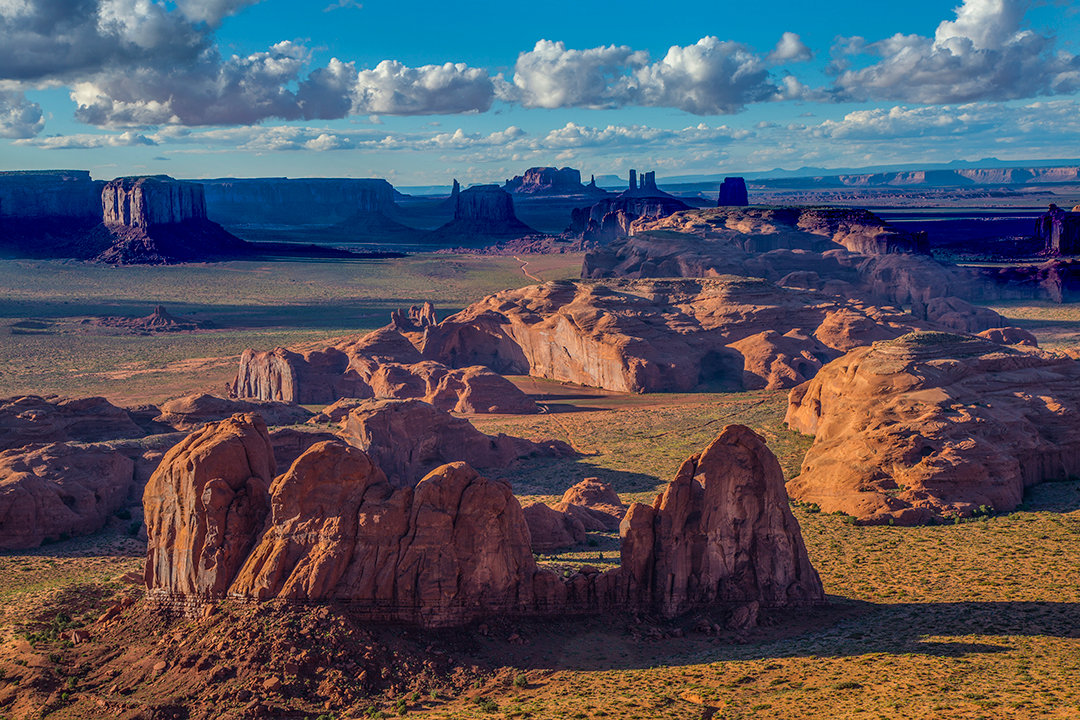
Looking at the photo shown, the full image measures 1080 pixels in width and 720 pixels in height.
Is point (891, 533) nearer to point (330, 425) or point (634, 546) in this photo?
point (634, 546)

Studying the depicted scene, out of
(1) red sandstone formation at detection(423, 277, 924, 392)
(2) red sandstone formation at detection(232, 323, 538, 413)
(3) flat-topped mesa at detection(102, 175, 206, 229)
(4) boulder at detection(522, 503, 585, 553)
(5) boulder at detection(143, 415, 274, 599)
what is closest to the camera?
(5) boulder at detection(143, 415, 274, 599)

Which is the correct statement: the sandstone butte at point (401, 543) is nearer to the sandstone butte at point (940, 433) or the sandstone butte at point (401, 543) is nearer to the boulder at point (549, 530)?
the boulder at point (549, 530)

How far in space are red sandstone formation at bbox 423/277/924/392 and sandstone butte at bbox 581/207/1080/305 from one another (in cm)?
2454

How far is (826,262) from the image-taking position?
407ft

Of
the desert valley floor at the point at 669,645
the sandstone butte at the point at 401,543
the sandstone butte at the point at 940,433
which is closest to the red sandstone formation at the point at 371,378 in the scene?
the desert valley floor at the point at 669,645

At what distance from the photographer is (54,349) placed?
100 m

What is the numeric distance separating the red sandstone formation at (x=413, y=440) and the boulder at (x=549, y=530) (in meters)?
11.2

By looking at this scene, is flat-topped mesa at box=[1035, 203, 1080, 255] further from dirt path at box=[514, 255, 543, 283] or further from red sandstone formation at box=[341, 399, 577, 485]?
red sandstone formation at box=[341, 399, 577, 485]

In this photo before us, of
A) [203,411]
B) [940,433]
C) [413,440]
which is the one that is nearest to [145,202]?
[203,411]

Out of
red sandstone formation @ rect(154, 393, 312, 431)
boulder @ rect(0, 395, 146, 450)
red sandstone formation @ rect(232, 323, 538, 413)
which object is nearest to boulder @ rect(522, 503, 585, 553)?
red sandstone formation @ rect(154, 393, 312, 431)

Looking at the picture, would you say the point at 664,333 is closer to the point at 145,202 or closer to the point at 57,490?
the point at 57,490

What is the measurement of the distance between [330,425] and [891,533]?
1107 inches

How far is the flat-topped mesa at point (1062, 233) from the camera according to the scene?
144 metres

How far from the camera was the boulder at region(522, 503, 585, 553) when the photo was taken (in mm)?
34438
